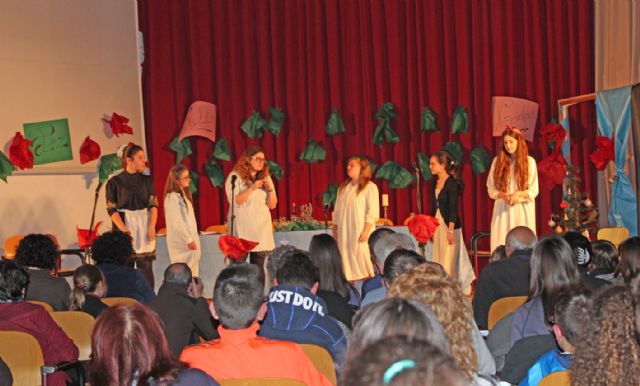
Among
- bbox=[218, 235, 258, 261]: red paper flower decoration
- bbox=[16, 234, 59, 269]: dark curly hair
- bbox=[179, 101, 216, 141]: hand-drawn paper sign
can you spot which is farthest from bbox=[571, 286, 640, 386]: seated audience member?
bbox=[179, 101, 216, 141]: hand-drawn paper sign

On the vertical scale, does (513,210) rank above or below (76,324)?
above

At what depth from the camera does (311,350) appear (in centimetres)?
362

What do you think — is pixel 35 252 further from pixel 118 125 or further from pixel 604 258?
pixel 118 125

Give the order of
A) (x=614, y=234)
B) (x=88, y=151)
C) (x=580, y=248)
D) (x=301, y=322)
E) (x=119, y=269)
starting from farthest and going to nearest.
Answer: (x=88, y=151) → (x=614, y=234) → (x=119, y=269) → (x=580, y=248) → (x=301, y=322)

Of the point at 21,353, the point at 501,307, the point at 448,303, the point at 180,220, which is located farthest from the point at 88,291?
the point at 180,220

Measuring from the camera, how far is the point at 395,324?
215cm

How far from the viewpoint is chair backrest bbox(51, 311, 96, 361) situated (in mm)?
4787

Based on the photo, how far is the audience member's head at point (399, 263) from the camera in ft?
14.7

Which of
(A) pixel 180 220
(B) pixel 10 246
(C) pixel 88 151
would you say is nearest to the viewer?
(B) pixel 10 246

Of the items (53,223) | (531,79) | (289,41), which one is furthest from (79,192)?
(531,79)

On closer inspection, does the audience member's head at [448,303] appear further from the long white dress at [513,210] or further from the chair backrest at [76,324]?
the long white dress at [513,210]

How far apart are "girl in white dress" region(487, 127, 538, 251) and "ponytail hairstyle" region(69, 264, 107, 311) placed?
5065 millimetres

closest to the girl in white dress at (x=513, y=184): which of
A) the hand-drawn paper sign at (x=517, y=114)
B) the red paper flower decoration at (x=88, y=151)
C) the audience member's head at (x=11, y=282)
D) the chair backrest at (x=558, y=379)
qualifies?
the hand-drawn paper sign at (x=517, y=114)

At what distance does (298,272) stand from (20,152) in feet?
19.1
